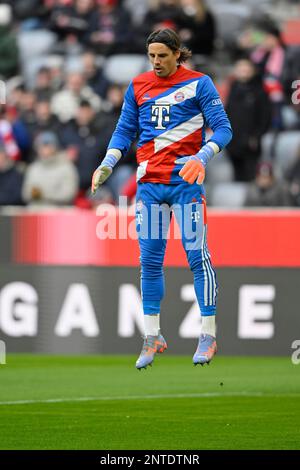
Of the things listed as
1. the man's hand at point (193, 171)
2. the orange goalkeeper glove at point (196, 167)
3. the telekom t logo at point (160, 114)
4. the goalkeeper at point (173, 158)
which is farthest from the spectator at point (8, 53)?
the man's hand at point (193, 171)

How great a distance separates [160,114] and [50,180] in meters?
7.57

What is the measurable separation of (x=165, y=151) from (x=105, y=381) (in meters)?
4.02

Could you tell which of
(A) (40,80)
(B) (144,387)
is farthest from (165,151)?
(A) (40,80)

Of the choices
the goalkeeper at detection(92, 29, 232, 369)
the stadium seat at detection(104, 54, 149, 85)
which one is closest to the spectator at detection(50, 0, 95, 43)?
the stadium seat at detection(104, 54, 149, 85)

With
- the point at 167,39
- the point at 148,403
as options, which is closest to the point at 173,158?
the point at 167,39

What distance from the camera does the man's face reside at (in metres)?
10.6

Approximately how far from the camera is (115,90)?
19453 millimetres

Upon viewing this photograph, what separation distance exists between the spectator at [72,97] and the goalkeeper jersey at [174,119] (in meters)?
9.05

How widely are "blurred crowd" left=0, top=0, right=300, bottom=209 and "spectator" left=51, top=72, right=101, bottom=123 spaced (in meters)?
0.01

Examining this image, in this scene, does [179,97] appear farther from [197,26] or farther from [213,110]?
[197,26]

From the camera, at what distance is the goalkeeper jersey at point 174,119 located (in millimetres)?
10805

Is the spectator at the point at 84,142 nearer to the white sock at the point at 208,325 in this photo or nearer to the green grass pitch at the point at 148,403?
the green grass pitch at the point at 148,403

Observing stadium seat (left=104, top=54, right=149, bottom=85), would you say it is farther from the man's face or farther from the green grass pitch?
the man's face
